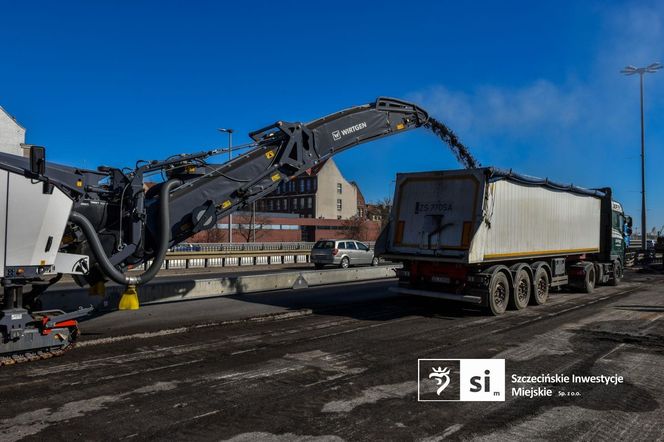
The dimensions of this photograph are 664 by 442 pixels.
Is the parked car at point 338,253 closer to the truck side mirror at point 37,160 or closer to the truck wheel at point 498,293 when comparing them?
the truck wheel at point 498,293

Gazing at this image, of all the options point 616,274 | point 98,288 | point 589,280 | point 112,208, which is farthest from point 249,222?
point 112,208

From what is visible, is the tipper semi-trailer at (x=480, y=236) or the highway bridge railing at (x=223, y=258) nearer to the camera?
the tipper semi-trailer at (x=480, y=236)

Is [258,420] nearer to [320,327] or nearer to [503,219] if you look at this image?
[320,327]

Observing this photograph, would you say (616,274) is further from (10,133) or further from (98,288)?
(10,133)

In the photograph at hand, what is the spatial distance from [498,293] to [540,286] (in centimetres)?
230

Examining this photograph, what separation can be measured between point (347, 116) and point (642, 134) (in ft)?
110

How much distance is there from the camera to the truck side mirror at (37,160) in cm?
630

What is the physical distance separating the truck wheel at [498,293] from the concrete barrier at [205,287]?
626cm

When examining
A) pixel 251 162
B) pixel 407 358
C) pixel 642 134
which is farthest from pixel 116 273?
pixel 642 134

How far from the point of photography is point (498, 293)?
36.3ft

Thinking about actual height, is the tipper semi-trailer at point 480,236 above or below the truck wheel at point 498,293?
above

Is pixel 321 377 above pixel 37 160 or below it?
below

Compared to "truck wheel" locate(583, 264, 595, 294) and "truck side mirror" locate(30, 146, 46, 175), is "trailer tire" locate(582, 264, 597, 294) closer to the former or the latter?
"truck wheel" locate(583, 264, 595, 294)

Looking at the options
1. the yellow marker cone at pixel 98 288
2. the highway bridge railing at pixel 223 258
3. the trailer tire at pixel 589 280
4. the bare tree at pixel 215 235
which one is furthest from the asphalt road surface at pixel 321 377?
the bare tree at pixel 215 235
